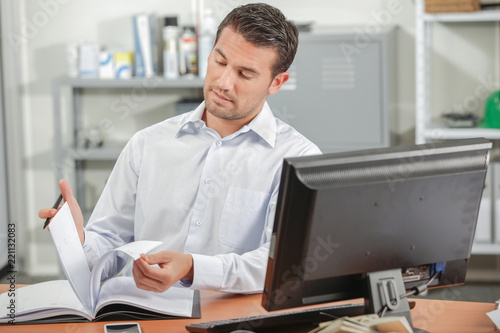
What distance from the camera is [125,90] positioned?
3463 millimetres

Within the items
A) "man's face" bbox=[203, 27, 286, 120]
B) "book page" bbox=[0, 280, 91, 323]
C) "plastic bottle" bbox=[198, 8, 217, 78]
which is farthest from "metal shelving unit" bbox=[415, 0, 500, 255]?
"book page" bbox=[0, 280, 91, 323]

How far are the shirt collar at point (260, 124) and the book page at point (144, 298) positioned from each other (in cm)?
49

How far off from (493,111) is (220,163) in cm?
178

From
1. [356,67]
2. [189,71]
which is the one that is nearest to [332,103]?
[356,67]

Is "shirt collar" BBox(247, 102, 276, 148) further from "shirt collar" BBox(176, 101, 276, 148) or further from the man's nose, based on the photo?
the man's nose

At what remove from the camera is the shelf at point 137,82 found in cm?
311

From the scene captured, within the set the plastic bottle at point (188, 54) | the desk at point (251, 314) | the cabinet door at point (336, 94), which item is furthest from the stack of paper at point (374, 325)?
the plastic bottle at point (188, 54)

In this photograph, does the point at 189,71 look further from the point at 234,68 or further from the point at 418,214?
the point at 418,214

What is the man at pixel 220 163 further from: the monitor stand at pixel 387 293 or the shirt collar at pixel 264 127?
the monitor stand at pixel 387 293

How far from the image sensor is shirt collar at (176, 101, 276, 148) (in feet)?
5.66

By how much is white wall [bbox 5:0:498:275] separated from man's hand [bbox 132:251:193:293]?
218 cm

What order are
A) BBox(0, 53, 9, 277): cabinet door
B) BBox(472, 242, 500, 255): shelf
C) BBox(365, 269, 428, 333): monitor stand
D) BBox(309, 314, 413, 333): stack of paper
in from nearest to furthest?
BBox(309, 314, 413, 333): stack of paper
BBox(365, 269, 428, 333): monitor stand
BBox(472, 242, 500, 255): shelf
BBox(0, 53, 9, 277): cabinet door

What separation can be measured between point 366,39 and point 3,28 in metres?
1.82

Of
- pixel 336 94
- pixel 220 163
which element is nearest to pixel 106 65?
pixel 336 94
